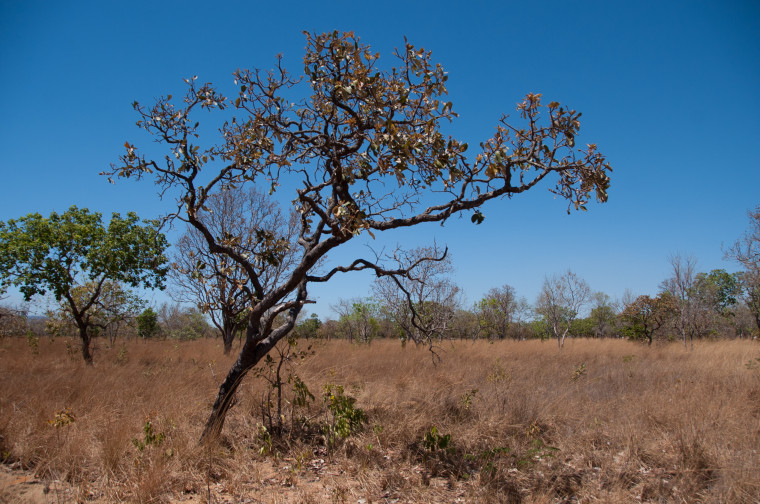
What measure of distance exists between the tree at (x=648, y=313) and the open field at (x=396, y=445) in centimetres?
1424

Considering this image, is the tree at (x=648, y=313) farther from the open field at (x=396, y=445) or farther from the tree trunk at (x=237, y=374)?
the tree trunk at (x=237, y=374)

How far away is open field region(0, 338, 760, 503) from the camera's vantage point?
3.47 meters

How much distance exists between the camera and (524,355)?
1292 cm

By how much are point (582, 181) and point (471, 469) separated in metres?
3.43

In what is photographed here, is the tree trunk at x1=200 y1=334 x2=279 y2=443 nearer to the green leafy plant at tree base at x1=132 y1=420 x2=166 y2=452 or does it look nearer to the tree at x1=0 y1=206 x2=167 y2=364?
the green leafy plant at tree base at x1=132 y1=420 x2=166 y2=452

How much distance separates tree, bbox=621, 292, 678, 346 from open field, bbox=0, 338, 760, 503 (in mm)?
14244

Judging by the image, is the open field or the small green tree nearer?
the open field

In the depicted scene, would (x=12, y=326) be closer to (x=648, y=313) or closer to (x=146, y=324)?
(x=146, y=324)

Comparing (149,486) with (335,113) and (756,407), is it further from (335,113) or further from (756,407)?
(756,407)

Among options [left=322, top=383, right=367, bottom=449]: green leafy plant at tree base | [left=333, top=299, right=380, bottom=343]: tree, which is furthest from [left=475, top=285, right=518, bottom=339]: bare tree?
[left=322, top=383, right=367, bottom=449]: green leafy plant at tree base

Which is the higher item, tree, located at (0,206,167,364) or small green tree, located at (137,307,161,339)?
tree, located at (0,206,167,364)

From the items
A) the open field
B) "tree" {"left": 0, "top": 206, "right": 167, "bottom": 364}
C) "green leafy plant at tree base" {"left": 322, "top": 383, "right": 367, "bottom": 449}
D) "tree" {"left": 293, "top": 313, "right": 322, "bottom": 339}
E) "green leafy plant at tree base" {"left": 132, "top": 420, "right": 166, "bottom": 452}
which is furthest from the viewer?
"tree" {"left": 293, "top": 313, "right": 322, "bottom": 339}

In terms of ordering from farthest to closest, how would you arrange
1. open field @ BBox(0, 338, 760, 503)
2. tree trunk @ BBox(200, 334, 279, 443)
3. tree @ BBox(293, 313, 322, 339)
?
tree @ BBox(293, 313, 322, 339), tree trunk @ BBox(200, 334, 279, 443), open field @ BBox(0, 338, 760, 503)

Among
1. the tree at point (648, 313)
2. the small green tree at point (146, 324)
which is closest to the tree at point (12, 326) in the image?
the small green tree at point (146, 324)
